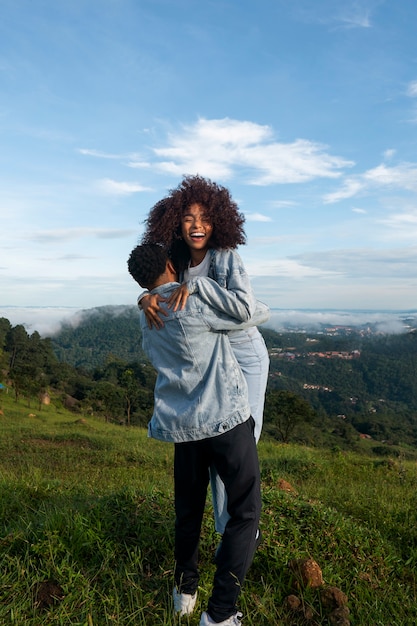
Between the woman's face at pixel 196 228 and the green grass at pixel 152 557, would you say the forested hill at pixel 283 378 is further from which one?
the woman's face at pixel 196 228

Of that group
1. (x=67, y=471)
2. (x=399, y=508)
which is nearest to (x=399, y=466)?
(x=399, y=508)

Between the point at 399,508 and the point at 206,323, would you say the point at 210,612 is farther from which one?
the point at 399,508

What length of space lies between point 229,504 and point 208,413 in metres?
0.47

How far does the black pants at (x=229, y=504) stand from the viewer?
2.32 meters

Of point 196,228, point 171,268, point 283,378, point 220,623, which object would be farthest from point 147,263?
point 283,378

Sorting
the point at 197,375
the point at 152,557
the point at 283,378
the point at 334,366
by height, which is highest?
the point at 197,375

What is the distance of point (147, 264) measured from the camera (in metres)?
2.39

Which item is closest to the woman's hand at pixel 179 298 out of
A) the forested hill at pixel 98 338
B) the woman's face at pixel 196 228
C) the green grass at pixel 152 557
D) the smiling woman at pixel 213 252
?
the smiling woman at pixel 213 252

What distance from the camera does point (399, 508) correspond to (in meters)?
4.52

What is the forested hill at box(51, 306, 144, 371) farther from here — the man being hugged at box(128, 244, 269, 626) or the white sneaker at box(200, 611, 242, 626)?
the white sneaker at box(200, 611, 242, 626)

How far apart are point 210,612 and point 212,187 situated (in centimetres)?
209

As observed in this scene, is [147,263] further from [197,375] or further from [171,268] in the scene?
[197,375]

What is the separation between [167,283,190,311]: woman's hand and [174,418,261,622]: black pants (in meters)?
0.64

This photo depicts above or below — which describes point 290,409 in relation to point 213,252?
below
